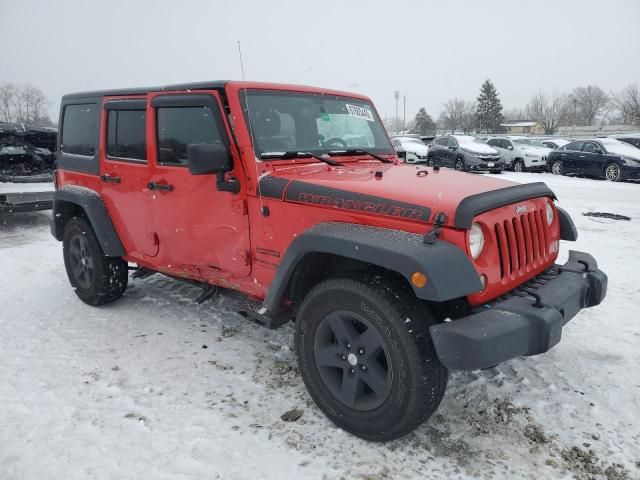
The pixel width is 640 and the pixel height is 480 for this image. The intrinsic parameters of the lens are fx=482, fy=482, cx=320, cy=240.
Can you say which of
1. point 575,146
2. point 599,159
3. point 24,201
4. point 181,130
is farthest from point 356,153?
point 575,146

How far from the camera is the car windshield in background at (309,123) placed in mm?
3199

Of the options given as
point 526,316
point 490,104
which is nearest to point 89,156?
point 526,316

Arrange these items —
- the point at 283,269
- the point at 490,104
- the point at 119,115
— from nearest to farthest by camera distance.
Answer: the point at 283,269 < the point at 119,115 < the point at 490,104

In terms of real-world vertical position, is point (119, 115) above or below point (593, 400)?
above

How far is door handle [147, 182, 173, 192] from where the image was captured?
357cm

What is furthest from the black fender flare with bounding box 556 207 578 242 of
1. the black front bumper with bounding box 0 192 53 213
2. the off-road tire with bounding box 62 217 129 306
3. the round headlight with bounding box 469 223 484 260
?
the black front bumper with bounding box 0 192 53 213

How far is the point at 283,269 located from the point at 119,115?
232 centimetres

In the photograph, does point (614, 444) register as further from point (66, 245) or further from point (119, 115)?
point (66, 245)

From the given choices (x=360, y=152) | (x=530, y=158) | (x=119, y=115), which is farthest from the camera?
(x=530, y=158)

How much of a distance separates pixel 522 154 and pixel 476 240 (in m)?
18.1

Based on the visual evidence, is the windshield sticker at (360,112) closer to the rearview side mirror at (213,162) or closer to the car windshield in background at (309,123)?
the car windshield in background at (309,123)

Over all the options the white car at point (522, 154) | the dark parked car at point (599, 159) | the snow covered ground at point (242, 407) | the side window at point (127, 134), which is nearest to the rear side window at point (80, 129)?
the side window at point (127, 134)

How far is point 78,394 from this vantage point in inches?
120

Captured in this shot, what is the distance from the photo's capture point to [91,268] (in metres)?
4.47
